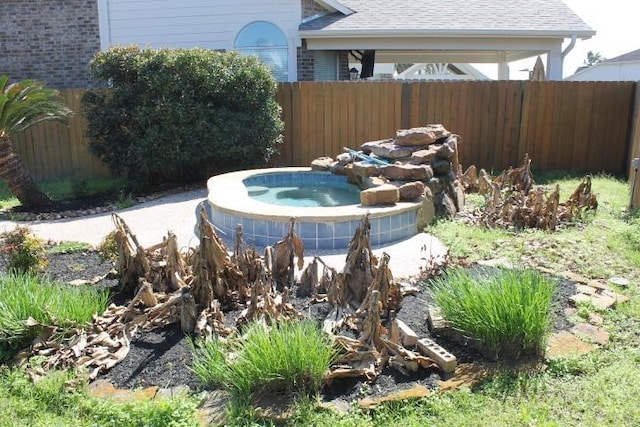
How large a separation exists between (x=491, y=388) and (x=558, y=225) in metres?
4.23

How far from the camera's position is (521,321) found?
140 inches

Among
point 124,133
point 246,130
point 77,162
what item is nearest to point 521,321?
point 246,130

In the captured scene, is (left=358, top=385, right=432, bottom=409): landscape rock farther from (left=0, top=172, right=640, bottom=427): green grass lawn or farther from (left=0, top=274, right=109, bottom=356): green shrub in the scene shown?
(left=0, top=274, right=109, bottom=356): green shrub

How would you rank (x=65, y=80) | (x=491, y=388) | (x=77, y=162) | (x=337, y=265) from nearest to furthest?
(x=491, y=388) < (x=337, y=265) < (x=77, y=162) < (x=65, y=80)

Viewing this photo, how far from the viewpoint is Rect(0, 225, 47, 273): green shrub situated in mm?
5008

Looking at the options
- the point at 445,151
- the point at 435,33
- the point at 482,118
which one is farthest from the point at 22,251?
the point at 435,33

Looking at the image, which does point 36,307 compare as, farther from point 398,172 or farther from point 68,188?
point 68,188

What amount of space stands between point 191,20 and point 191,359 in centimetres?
1195

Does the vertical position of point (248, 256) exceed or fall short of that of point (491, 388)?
it exceeds it

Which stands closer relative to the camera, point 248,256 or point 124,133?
point 248,256

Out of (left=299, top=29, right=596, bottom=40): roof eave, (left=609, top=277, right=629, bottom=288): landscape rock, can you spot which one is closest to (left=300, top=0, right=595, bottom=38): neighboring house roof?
(left=299, top=29, right=596, bottom=40): roof eave

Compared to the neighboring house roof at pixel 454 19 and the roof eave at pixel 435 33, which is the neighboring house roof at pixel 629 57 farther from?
the roof eave at pixel 435 33

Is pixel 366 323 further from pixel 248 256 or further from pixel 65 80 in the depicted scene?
pixel 65 80

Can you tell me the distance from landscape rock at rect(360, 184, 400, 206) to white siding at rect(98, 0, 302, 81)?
304 inches
